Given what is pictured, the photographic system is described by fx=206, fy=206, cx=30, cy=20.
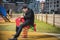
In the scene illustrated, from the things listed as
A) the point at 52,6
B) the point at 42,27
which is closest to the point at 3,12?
the point at 42,27

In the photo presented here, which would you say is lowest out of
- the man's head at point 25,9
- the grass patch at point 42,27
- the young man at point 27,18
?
the grass patch at point 42,27

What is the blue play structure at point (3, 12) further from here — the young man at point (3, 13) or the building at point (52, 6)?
the building at point (52, 6)

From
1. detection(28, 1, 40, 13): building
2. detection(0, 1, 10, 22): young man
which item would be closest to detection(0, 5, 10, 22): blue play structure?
detection(0, 1, 10, 22): young man

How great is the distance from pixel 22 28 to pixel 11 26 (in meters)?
0.19

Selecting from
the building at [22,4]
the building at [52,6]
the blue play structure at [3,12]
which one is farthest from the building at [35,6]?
the blue play structure at [3,12]

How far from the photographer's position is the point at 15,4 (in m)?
3.42

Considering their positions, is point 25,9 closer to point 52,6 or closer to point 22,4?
point 22,4

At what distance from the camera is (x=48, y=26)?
3.47 metres

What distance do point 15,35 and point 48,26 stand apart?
0.58 metres

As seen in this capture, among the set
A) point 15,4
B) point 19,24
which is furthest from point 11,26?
point 15,4

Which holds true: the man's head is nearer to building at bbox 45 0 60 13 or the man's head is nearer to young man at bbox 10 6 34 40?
young man at bbox 10 6 34 40

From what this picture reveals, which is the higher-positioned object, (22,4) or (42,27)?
(22,4)

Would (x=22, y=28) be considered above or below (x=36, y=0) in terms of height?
below

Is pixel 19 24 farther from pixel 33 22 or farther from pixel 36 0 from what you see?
pixel 36 0
